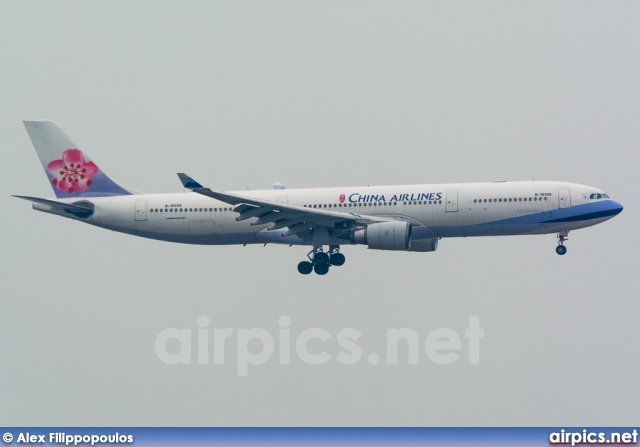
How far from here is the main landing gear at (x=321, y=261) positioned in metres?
85.1

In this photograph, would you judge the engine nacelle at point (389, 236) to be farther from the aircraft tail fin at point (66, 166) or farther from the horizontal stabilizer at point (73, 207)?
the horizontal stabilizer at point (73, 207)

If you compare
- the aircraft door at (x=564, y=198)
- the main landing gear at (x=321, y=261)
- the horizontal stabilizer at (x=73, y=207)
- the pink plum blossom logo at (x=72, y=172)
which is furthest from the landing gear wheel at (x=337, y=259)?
the pink plum blossom logo at (x=72, y=172)

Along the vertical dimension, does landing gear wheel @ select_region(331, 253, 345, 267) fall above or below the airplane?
below

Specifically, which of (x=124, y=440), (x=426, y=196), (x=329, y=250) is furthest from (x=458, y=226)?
(x=124, y=440)

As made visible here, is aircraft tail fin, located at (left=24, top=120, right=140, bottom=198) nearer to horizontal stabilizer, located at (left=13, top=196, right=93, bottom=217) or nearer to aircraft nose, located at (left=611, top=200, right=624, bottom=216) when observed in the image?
horizontal stabilizer, located at (left=13, top=196, right=93, bottom=217)

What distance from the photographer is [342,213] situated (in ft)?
275

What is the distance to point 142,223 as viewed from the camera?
87500mm

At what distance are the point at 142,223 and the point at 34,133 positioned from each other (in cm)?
914

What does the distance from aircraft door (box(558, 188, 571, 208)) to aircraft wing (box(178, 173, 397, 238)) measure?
8.88 m

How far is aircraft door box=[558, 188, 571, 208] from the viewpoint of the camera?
270 feet

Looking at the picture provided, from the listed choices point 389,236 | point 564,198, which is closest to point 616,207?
point 564,198

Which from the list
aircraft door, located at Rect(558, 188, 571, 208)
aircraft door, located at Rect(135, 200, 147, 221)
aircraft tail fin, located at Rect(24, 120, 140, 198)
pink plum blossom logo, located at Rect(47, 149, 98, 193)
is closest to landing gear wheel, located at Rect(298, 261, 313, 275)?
aircraft door, located at Rect(135, 200, 147, 221)

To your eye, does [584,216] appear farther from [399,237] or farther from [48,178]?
[48,178]

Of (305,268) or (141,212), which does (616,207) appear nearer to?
(305,268)
